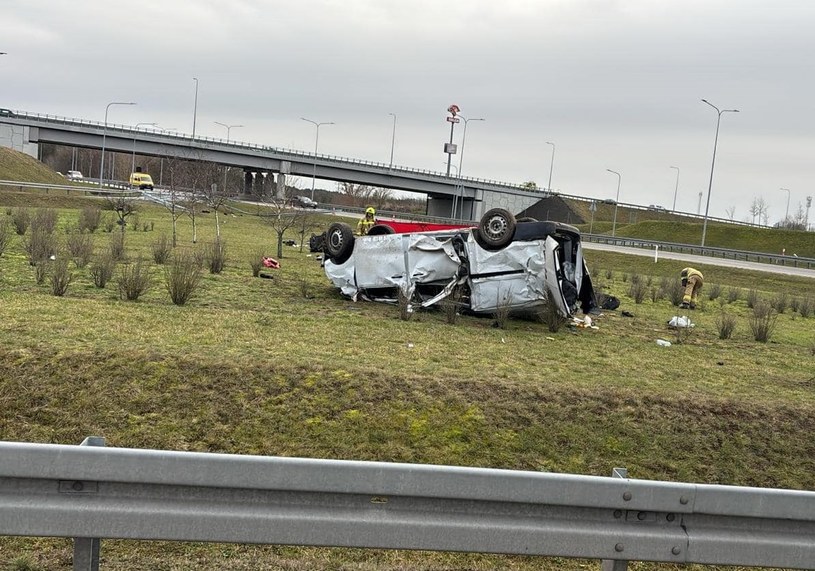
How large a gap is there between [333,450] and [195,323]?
14.2 feet

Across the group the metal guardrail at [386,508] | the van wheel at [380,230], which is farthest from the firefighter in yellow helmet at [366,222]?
the metal guardrail at [386,508]

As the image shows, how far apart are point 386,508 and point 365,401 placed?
4.43 meters

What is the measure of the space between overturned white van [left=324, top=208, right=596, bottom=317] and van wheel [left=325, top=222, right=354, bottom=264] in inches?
8.8

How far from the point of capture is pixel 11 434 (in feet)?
22.2

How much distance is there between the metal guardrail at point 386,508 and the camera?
3.22 metres

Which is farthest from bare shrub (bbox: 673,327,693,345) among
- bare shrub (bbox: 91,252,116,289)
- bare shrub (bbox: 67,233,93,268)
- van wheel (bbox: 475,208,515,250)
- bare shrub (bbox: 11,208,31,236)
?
bare shrub (bbox: 11,208,31,236)

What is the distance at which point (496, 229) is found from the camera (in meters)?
13.5

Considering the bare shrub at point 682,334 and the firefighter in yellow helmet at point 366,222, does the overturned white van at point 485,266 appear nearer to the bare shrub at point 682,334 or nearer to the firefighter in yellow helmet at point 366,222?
the bare shrub at point 682,334

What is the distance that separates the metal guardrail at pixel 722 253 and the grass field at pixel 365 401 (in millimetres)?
43667

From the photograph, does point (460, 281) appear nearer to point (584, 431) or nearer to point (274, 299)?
point (274, 299)

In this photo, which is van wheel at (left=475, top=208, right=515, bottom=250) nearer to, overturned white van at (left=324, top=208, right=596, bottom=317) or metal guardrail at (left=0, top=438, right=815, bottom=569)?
overturned white van at (left=324, top=208, right=596, bottom=317)

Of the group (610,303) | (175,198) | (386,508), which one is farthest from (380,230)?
(175,198)

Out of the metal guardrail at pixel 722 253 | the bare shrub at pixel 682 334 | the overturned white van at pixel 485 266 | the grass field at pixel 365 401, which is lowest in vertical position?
the grass field at pixel 365 401

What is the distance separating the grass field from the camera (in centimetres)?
682
